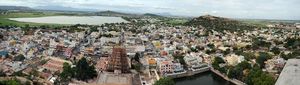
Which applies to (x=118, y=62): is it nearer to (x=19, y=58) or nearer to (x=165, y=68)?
(x=165, y=68)

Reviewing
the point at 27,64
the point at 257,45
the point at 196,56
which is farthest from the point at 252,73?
the point at 257,45

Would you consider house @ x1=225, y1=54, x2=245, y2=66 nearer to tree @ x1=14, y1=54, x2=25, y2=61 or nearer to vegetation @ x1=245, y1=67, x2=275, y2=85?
vegetation @ x1=245, y1=67, x2=275, y2=85

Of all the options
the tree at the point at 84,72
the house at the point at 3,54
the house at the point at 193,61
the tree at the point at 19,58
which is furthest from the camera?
the house at the point at 193,61

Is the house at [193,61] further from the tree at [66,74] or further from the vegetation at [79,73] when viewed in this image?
the tree at [66,74]

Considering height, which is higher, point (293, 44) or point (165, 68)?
point (293, 44)

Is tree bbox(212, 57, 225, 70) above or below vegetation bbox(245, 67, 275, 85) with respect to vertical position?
below

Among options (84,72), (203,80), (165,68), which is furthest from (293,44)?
(84,72)

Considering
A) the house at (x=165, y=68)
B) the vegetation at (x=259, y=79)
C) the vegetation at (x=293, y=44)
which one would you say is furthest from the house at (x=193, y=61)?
the vegetation at (x=293, y=44)

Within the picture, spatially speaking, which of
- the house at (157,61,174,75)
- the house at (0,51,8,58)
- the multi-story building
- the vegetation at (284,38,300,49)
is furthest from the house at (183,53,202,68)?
the house at (0,51,8,58)

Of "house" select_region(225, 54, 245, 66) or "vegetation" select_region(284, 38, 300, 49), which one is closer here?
"house" select_region(225, 54, 245, 66)
